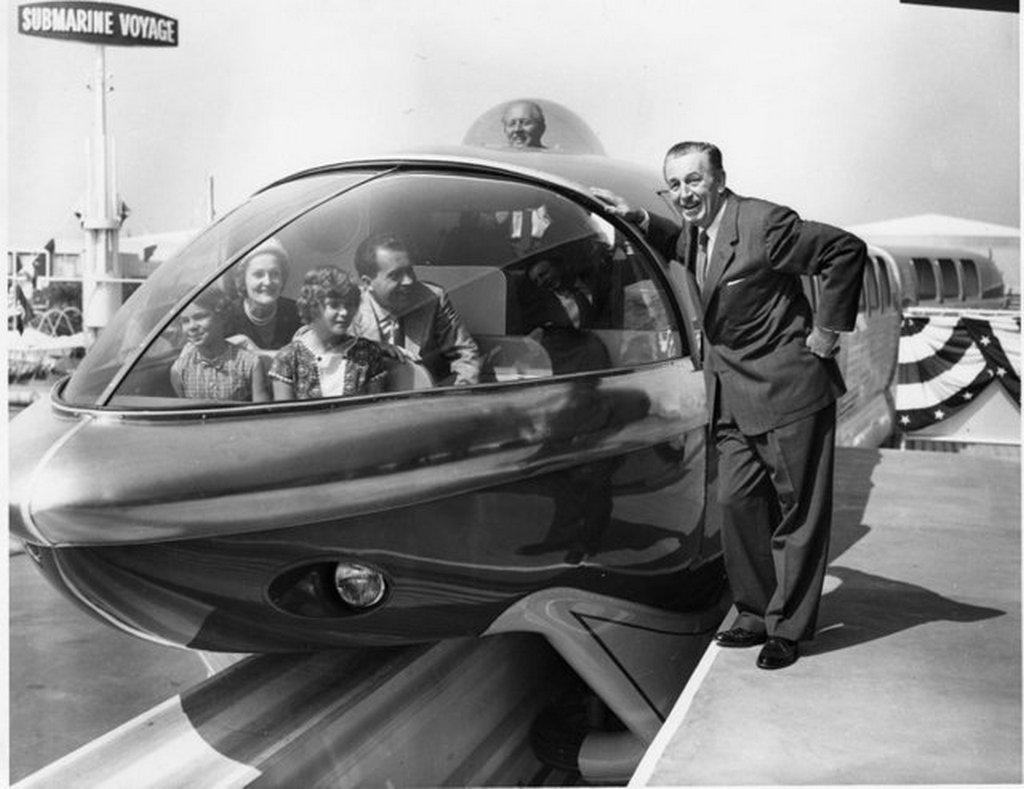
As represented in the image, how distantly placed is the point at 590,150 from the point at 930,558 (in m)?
2.13

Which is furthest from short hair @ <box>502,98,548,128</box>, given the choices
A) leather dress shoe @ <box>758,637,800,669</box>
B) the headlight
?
leather dress shoe @ <box>758,637,800,669</box>

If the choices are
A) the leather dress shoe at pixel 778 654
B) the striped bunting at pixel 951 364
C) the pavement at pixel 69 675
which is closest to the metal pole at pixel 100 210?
the leather dress shoe at pixel 778 654

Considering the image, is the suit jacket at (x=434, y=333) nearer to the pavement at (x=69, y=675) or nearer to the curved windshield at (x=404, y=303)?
the curved windshield at (x=404, y=303)

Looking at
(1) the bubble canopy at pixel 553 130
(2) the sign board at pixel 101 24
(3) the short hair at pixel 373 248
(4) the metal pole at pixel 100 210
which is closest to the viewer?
(3) the short hair at pixel 373 248

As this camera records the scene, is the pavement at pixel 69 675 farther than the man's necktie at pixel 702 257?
Yes

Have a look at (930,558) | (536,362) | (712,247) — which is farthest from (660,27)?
(930,558)

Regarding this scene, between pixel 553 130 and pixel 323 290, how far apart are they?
1.65 meters

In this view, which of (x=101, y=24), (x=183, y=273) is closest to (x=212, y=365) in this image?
(x=183, y=273)

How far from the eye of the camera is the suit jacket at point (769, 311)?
358cm

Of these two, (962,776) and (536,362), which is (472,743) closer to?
(536,362)

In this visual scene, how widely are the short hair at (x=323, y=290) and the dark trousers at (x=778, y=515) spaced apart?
118 cm

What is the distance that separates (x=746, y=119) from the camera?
4.62 metres

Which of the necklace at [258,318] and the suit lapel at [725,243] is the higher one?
the suit lapel at [725,243]

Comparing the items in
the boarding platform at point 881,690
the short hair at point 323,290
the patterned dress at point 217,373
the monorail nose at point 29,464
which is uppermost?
the short hair at point 323,290
